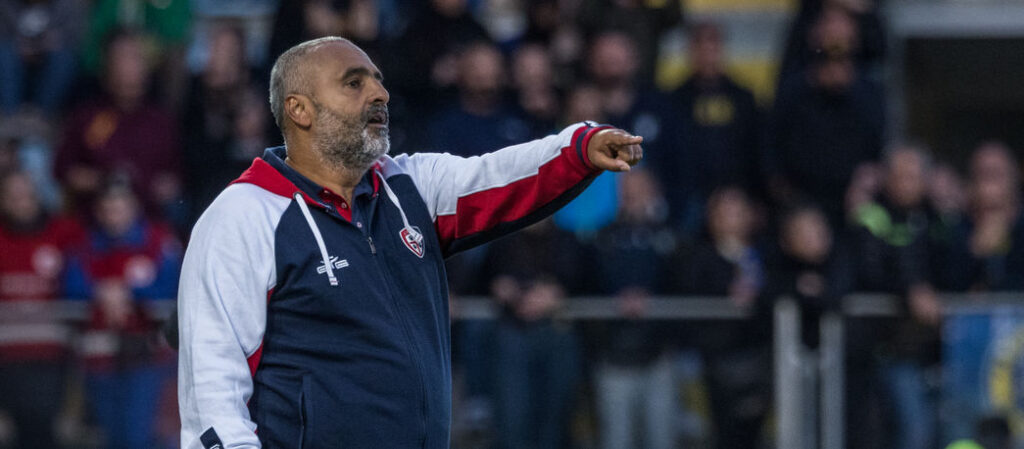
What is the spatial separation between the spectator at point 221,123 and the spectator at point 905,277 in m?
3.82

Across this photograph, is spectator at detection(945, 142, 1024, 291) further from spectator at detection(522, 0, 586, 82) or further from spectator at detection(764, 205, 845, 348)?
spectator at detection(522, 0, 586, 82)

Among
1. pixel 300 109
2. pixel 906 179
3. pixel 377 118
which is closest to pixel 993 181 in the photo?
pixel 906 179

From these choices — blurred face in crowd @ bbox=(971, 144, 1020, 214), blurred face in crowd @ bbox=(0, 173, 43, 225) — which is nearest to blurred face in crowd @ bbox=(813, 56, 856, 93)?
blurred face in crowd @ bbox=(971, 144, 1020, 214)

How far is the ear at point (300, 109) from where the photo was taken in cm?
419

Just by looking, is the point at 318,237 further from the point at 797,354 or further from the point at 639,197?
the point at 639,197

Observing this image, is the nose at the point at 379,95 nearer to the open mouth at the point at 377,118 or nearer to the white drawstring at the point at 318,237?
the open mouth at the point at 377,118

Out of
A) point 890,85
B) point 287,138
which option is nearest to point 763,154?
point 890,85

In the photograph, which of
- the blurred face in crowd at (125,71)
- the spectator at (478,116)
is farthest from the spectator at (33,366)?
the spectator at (478,116)

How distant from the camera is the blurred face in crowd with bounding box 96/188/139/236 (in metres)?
8.72

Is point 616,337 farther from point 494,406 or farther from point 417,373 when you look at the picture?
point 417,373

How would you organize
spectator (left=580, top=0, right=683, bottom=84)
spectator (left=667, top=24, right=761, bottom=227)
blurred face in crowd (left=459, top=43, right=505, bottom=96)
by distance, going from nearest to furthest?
blurred face in crowd (left=459, top=43, right=505, bottom=96)
spectator (left=667, top=24, right=761, bottom=227)
spectator (left=580, top=0, right=683, bottom=84)

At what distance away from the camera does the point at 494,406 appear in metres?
8.20

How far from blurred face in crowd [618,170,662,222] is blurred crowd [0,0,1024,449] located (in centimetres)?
2

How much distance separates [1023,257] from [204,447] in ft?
22.1
